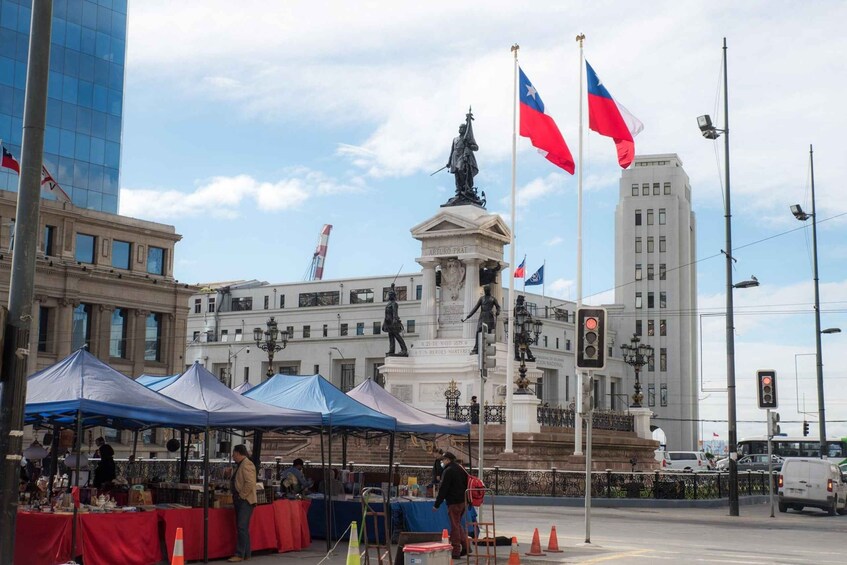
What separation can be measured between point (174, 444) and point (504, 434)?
59.2 feet

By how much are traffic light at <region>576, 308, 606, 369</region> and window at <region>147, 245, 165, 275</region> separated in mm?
64999

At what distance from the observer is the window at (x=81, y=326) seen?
76.3 m

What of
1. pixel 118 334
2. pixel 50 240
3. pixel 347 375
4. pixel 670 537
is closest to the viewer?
pixel 670 537

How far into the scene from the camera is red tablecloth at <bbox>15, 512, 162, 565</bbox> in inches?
612

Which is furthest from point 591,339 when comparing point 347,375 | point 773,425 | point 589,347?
point 347,375

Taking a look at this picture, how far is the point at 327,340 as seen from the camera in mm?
109938

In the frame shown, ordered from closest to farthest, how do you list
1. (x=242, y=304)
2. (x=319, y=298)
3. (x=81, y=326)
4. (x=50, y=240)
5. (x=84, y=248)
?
1. (x=50, y=240)
2. (x=81, y=326)
3. (x=84, y=248)
4. (x=319, y=298)
5. (x=242, y=304)

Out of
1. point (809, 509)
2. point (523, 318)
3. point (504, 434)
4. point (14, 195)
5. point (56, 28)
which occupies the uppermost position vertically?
point (56, 28)

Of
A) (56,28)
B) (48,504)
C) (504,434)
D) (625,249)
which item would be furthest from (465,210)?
(625,249)

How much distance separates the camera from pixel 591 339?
67.8ft

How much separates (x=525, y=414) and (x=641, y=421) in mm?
10197

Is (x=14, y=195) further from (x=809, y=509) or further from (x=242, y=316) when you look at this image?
(x=809, y=509)

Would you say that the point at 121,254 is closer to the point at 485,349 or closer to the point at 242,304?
the point at 242,304

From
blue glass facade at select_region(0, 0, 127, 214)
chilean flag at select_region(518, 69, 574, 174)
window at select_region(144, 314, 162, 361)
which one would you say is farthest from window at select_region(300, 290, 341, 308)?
chilean flag at select_region(518, 69, 574, 174)
